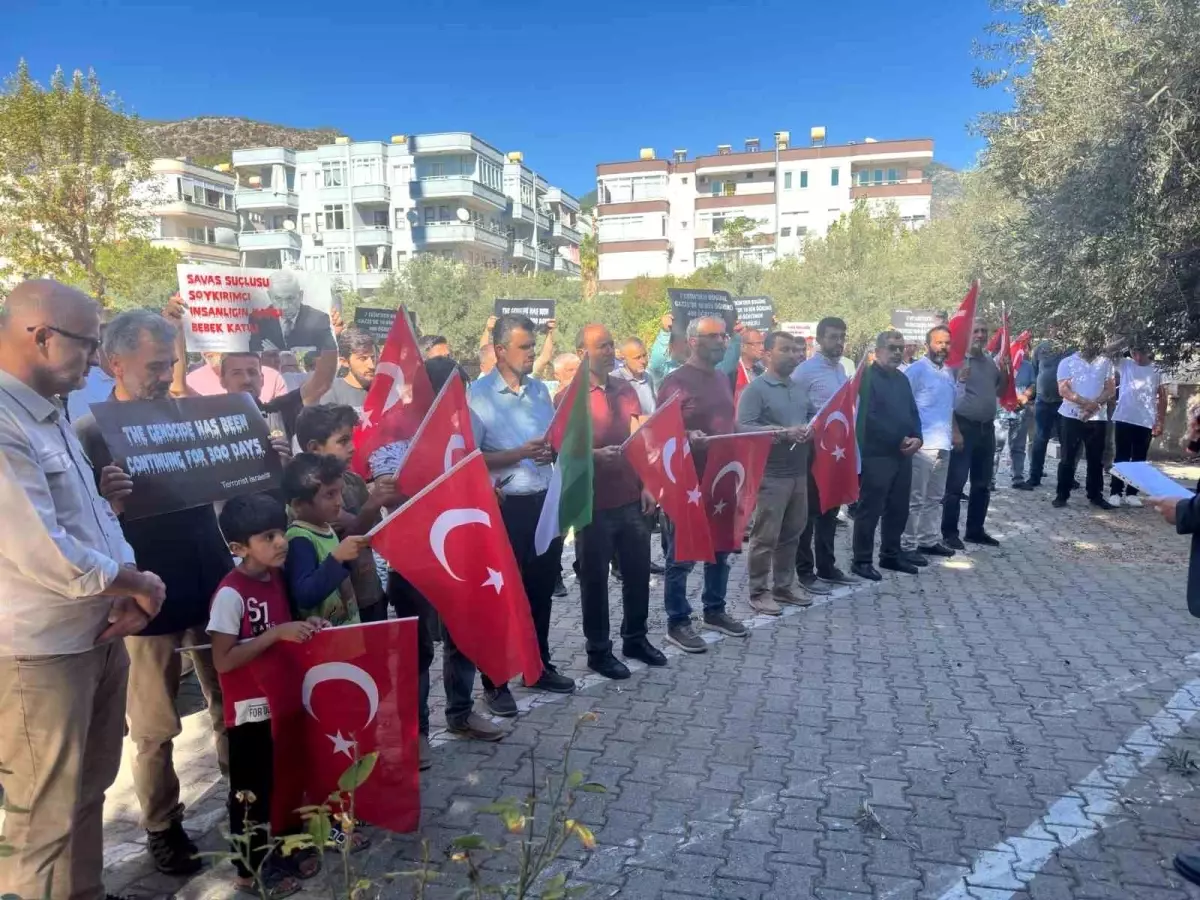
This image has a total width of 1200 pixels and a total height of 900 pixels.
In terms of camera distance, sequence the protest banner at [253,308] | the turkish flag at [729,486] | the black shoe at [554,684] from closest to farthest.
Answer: the black shoe at [554,684] → the protest banner at [253,308] → the turkish flag at [729,486]

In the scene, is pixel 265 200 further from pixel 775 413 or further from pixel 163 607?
pixel 163 607

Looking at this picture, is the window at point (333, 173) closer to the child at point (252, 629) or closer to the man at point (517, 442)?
the man at point (517, 442)

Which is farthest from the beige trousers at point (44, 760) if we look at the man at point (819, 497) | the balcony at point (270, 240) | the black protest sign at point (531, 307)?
the balcony at point (270, 240)

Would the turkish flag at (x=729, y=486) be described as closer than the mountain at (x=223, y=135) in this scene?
Yes

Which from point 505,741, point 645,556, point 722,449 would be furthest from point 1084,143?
point 505,741

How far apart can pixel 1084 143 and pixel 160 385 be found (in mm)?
10124

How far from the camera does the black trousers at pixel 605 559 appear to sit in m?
5.32

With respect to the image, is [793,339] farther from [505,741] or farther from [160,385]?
[160,385]

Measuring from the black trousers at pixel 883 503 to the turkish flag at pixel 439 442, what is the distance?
438cm

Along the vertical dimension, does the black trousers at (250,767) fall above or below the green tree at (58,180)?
below

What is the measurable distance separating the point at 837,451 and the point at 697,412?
1.61 meters

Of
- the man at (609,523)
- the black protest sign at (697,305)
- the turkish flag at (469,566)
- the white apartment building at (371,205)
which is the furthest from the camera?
the white apartment building at (371,205)

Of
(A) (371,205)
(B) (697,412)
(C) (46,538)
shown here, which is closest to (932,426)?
(B) (697,412)

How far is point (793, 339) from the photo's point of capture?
6.45m
